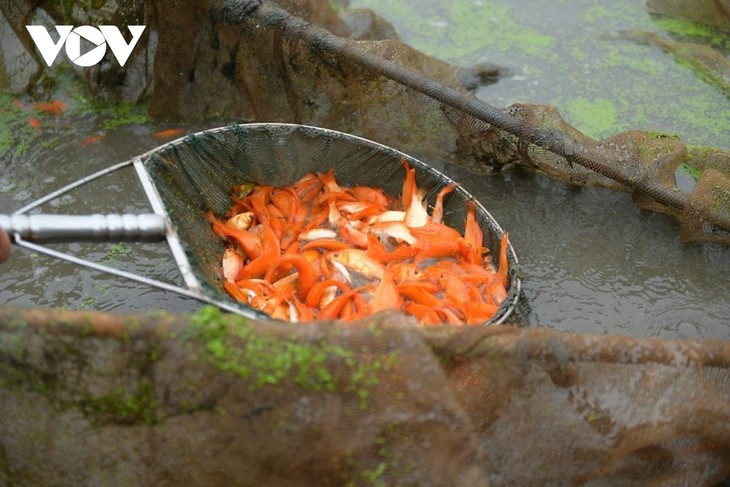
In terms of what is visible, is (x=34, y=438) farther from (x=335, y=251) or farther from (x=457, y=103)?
(x=457, y=103)

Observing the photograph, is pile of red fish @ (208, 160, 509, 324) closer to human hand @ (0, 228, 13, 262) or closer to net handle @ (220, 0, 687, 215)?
net handle @ (220, 0, 687, 215)

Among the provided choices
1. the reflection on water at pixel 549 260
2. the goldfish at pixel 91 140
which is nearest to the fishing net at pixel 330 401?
the reflection on water at pixel 549 260

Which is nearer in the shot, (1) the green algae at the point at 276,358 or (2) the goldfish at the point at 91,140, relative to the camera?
(1) the green algae at the point at 276,358

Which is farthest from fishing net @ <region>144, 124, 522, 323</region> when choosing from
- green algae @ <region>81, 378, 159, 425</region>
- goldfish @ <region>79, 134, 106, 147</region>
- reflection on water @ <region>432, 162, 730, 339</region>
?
green algae @ <region>81, 378, 159, 425</region>

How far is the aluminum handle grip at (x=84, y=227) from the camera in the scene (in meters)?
2.19

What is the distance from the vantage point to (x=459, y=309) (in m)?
3.22

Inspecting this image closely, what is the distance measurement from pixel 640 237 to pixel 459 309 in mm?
1500

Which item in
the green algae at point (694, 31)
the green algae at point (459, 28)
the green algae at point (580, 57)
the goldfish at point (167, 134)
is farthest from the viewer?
the green algae at point (694, 31)

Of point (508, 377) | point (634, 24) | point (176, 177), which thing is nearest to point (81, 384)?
point (508, 377)

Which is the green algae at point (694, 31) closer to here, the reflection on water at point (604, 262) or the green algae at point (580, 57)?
the green algae at point (580, 57)

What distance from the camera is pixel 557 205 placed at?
4.26 metres

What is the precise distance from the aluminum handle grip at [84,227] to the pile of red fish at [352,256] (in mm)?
761

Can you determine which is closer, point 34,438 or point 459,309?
point 34,438

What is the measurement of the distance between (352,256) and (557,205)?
146 centimetres
